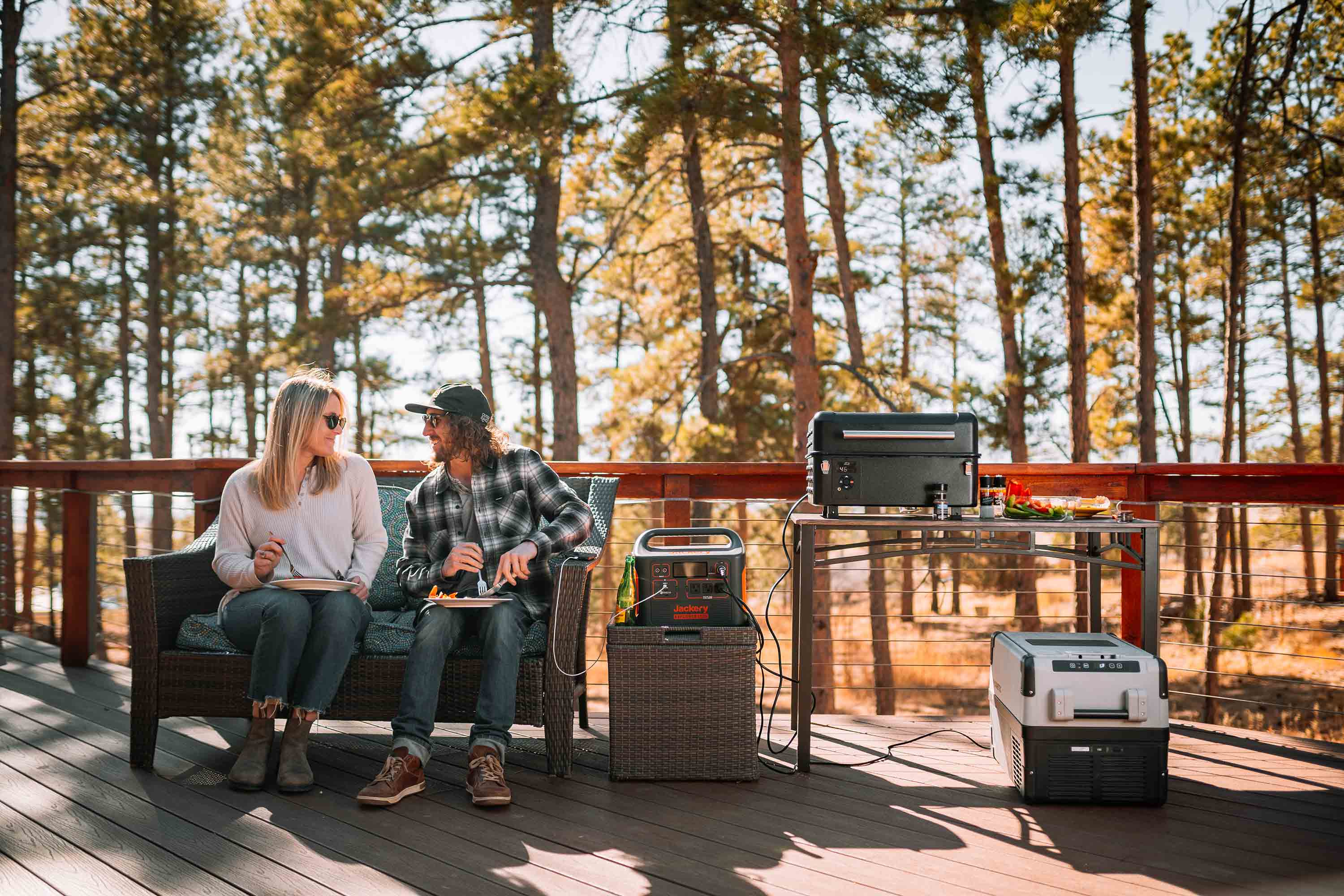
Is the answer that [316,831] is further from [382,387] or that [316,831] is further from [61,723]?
[382,387]

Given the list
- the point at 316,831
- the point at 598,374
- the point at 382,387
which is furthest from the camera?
the point at 598,374

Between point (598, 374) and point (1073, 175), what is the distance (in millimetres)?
10829

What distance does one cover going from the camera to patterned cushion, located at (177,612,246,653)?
2.81 metres

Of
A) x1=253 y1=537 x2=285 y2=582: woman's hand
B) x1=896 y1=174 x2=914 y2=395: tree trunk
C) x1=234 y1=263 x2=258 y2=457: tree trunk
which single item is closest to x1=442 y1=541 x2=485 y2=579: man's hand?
x1=253 y1=537 x2=285 y2=582: woman's hand

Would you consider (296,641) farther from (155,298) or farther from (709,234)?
(155,298)

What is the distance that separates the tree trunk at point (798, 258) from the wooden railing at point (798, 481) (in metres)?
3.72

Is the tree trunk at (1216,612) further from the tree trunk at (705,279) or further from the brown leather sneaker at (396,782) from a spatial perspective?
the brown leather sneaker at (396,782)

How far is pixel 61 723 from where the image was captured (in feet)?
10.7

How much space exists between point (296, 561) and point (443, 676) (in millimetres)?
541

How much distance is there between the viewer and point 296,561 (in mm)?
2830

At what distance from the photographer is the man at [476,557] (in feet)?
8.63

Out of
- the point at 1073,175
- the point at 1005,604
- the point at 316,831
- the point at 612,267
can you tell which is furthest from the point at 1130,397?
the point at 316,831

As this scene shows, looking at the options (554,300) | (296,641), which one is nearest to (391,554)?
(296,641)

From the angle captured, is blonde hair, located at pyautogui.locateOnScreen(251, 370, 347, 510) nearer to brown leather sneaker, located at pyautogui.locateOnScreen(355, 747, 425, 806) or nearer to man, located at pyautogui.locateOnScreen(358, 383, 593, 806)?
man, located at pyautogui.locateOnScreen(358, 383, 593, 806)
